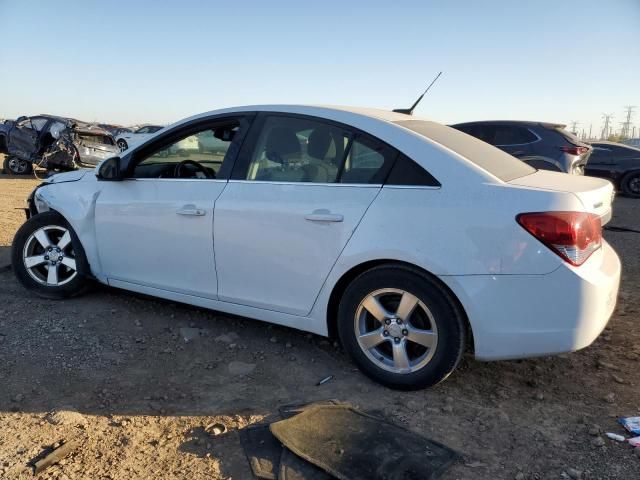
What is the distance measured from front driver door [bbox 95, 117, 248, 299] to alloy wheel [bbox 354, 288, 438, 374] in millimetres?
1154

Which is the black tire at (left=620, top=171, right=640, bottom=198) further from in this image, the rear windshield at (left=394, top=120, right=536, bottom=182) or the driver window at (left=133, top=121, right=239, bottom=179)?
the driver window at (left=133, top=121, right=239, bottom=179)

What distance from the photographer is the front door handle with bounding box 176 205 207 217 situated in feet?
12.2

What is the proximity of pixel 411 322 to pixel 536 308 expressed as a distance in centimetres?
69

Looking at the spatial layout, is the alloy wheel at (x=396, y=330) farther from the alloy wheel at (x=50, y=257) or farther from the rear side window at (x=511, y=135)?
the rear side window at (x=511, y=135)

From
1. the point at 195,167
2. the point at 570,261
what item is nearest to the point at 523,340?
the point at 570,261

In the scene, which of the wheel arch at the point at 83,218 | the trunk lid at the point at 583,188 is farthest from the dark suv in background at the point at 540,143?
the wheel arch at the point at 83,218

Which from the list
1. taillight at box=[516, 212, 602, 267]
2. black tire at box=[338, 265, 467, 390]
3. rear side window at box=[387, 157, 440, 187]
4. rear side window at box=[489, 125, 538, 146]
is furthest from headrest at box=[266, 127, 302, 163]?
rear side window at box=[489, 125, 538, 146]

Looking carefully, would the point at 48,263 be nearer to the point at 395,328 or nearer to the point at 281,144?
the point at 281,144

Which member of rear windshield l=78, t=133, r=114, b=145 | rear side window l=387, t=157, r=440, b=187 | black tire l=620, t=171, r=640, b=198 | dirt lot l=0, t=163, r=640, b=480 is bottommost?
black tire l=620, t=171, r=640, b=198

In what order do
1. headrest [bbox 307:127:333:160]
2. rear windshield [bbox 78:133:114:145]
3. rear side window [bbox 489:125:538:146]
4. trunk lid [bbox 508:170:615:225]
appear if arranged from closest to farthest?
trunk lid [bbox 508:170:615:225]
headrest [bbox 307:127:333:160]
rear side window [bbox 489:125:538:146]
rear windshield [bbox 78:133:114:145]

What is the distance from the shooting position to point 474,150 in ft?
11.1

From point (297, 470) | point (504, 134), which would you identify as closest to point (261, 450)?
point (297, 470)

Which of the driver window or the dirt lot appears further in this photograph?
the driver window

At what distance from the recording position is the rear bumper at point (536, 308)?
2.74 meters
